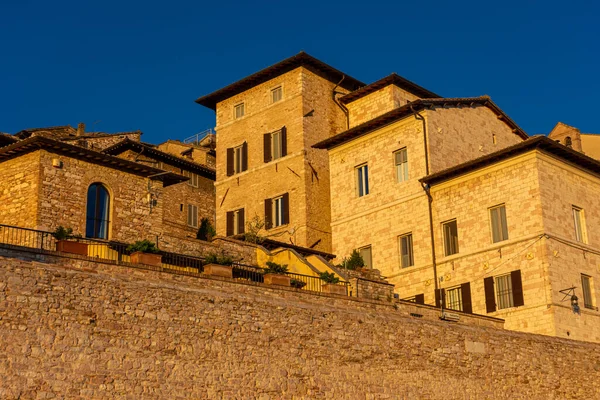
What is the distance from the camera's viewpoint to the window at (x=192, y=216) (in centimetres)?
5078

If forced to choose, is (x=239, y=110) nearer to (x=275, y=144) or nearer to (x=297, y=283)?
(x=275, y=144)

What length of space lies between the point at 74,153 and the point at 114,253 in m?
4.74

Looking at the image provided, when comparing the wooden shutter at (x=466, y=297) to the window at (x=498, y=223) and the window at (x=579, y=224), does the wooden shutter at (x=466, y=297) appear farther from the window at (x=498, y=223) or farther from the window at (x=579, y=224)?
the window at (x=579, y=224)

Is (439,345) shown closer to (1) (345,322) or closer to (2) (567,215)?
(1) (345,322)

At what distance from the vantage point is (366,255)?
41281 mm

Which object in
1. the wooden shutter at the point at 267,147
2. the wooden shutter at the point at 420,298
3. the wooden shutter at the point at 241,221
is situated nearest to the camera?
the wooden shutter at the point at 420,298

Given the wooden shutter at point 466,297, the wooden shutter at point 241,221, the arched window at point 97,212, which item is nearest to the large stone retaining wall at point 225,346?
the wooden shutter at point 466,297

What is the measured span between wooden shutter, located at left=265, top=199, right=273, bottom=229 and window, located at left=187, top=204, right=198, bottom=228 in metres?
6.18

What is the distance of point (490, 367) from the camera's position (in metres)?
30.3

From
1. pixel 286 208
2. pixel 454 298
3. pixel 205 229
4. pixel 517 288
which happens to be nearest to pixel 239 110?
pixel 205 229

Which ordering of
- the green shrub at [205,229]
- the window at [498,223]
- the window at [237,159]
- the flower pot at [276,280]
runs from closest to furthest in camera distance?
the flower pot at [276,280] < the window at [498,223] < the green shrub at [205,229] < the window at [237,159]

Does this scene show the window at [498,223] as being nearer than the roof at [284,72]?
Yes

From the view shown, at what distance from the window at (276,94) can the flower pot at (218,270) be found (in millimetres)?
20096

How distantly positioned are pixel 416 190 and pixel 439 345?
12245 mm
